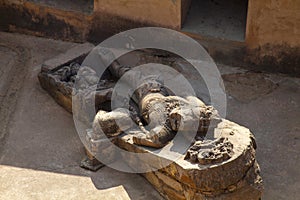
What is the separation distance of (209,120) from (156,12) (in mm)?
3073

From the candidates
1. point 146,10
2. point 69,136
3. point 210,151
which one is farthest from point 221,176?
point 146,10

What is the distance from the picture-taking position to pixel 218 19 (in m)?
11.4

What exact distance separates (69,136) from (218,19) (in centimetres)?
334

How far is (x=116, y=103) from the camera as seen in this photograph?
31.7 feet

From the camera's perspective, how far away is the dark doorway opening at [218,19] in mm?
11078

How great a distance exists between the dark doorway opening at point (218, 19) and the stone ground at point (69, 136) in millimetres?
587

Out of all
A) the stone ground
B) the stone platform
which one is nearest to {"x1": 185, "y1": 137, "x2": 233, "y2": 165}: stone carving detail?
the stone platform

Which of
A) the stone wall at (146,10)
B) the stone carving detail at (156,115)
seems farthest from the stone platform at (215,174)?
the stone wall at (146,10)

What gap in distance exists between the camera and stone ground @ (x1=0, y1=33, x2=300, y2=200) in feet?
29.1

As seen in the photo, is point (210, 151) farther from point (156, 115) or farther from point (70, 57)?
point (70, 57)

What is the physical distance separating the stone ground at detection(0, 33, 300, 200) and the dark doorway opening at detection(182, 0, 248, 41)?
23.1 inches

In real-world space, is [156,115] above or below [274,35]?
below

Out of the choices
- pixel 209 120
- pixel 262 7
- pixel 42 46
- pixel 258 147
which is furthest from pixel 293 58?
pixel 42 46

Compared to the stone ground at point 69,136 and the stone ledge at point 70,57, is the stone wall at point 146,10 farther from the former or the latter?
the stone ground at point 69,136
